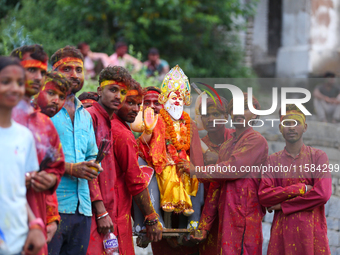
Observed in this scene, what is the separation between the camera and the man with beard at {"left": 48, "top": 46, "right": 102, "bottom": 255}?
132 inches

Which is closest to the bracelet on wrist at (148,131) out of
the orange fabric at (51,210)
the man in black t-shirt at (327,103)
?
the orange fabric at (51,210)

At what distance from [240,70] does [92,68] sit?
4.72m

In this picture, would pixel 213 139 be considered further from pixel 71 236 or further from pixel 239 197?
pixel 71 236

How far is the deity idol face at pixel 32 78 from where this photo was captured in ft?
9.09

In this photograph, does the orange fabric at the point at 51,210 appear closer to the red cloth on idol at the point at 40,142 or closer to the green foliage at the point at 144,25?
the red cloth on idol at the point at 40,142

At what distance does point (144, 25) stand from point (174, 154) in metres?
7.11

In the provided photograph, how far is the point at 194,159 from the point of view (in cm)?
459

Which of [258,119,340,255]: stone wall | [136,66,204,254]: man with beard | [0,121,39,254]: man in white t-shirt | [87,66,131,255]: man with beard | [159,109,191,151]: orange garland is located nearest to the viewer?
[0,121,39,254]: man in white t-shirt

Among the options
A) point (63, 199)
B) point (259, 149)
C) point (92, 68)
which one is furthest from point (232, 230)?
point (92, 68)

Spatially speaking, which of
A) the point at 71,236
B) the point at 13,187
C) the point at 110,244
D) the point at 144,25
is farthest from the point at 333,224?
the point at 144,25

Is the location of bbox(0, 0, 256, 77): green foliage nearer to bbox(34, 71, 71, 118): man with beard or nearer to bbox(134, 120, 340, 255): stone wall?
bbox(134, 120, 340, 255): stone wall

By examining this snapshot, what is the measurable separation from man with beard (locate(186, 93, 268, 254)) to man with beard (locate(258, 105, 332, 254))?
13 centimetres

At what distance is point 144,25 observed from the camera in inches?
438

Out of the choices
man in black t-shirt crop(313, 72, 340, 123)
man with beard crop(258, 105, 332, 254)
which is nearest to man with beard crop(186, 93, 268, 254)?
man with beard crop(258, 105, 332, 254)
